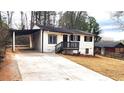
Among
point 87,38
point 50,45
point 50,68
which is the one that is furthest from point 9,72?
point 87,38

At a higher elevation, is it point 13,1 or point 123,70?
point 13,1

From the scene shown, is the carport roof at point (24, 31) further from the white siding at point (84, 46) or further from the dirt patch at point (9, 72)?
the white siding at point (84, 46)

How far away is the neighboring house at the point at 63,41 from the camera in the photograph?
386cm

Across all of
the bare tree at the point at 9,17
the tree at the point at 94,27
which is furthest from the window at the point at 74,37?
the bare tree at the point at 9,17

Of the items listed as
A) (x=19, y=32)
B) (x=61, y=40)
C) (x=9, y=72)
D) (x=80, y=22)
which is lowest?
(x=9, y=72)

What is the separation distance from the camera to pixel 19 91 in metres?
3.54

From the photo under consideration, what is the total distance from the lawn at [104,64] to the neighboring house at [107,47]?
108 mm

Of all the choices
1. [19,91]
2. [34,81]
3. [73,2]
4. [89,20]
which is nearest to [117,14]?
[89,20]

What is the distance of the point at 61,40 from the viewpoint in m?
3.92

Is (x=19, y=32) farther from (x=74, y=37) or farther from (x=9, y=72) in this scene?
(x=74, y=37)

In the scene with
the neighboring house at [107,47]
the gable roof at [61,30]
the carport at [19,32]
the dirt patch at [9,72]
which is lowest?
the dirt patch at [9,72]

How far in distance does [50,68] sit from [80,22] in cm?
86

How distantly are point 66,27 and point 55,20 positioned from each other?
0.69 feet

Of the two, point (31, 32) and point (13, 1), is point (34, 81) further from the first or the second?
point (13, 1)
